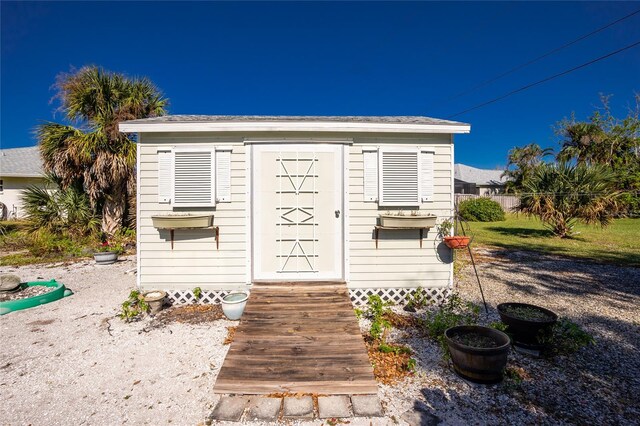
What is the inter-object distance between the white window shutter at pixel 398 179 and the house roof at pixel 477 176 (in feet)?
101

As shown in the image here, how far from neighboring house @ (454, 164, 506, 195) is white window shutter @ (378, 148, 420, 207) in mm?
27545

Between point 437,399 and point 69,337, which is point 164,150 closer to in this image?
point 69,337

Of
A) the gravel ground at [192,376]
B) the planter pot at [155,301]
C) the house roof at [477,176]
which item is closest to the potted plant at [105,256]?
the gravel ground at [192,376]

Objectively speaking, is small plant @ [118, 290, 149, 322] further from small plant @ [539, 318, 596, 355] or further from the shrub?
the shrub

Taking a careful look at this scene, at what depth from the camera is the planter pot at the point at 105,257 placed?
7.25 m

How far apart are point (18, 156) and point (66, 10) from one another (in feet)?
44.3

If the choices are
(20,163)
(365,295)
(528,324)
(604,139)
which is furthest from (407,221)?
(604,139)

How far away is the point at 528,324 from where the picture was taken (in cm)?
298

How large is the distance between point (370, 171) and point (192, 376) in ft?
11.5

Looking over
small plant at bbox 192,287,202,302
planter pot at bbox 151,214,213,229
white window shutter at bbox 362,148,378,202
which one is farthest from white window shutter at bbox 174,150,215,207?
white window shutter at bbox 362,148,378,202

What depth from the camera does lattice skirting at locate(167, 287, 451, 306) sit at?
4.45m

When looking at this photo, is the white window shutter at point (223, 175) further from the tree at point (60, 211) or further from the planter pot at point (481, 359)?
the tree at point (60, 211)

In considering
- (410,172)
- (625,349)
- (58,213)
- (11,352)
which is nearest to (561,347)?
(625,349)

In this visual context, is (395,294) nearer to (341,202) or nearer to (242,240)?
(341,202)
